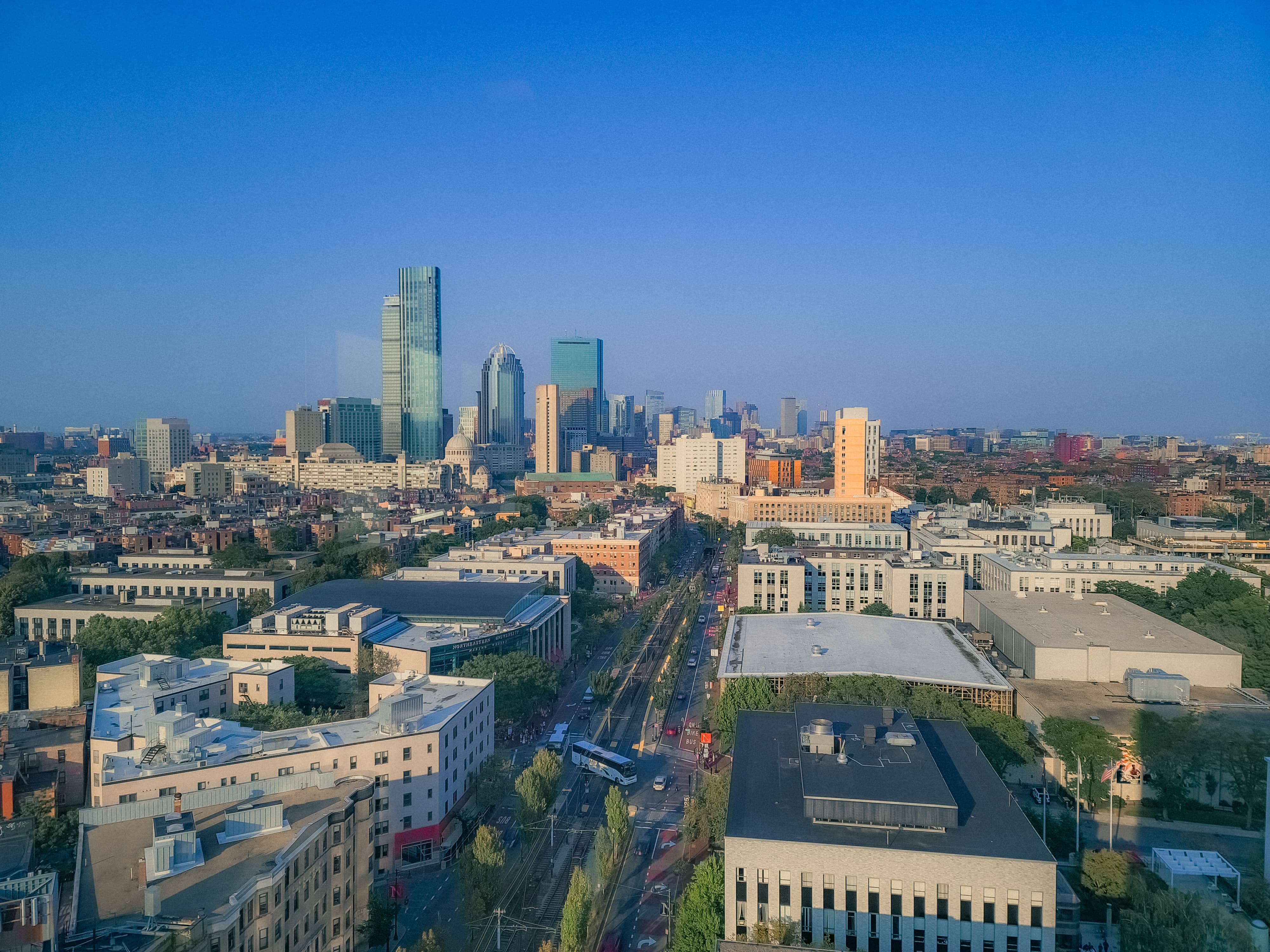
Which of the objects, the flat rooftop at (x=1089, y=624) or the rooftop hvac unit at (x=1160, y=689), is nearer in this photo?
the rooftop hvac unit at (x=1160, y=689)

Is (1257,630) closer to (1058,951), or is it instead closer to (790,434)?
(1058,951)

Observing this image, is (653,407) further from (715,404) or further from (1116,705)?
(1116,705)

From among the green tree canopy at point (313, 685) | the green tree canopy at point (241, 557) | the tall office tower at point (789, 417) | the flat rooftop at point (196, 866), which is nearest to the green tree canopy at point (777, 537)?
the green tree canopy at point (313, 685)

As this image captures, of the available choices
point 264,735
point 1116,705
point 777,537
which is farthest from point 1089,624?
point 264,735

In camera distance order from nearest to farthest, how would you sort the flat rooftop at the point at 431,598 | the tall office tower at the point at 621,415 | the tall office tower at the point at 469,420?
the flat rooftop at the point at 431,598, the tall office tower at the point at 469,420, the tall office tower at the point at 621,415

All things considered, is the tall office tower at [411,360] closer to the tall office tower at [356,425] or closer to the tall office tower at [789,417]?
the tall office tower at [356,425]

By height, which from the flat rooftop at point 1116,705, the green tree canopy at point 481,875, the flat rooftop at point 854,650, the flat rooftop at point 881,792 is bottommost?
the green tree canopy at point 481,875
